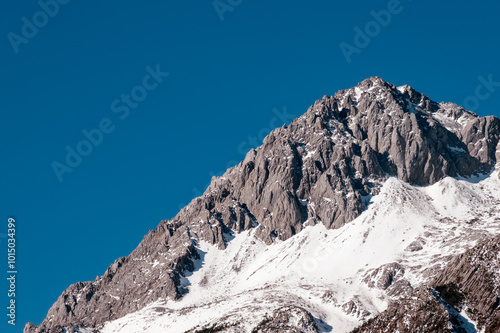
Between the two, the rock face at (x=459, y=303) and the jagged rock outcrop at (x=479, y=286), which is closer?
the rock face at (x=459, y=303)

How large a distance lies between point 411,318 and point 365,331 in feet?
57.9

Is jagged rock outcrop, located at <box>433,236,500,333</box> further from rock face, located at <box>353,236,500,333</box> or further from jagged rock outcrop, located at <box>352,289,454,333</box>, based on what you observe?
jagged rock outcrop, located at <box>352,289,454,333</box>

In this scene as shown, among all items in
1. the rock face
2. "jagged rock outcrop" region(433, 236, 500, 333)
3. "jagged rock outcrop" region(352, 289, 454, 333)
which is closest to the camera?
the rock face

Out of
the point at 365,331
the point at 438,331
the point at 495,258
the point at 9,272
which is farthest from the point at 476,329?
the point at 9,272

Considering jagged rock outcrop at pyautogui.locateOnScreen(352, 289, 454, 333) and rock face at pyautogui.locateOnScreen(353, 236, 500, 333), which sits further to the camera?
jagged rock outcrop at pyautogui.locateOnScreen(352, 289, 454, 333)

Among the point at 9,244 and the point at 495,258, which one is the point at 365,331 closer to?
the point at 495,258

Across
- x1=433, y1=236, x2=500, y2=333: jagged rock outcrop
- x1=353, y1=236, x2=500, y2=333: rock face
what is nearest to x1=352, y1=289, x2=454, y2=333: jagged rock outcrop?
x1=353, y1=236, x2=500, y2=333: rock face

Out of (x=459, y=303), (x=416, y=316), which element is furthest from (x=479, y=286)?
(x=416, y=316)

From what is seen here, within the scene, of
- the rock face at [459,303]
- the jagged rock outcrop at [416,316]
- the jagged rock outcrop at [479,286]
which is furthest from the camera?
the jagged rock outcrop at [416,316]

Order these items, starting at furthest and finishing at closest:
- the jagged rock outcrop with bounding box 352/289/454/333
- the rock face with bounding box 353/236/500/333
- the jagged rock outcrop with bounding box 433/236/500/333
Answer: the jagged rock outcrop with bounding box 352/289/454/333
the jagged rock outcrop with bounding box 433/236/500/333
the rock face with bounding box 353/236/500/333

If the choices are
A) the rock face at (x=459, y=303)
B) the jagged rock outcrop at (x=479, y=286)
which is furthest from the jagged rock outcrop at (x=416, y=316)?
the jagged rock outcrop at (x=479, y=286)

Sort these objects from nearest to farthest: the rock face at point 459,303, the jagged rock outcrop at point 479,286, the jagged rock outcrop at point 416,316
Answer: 1. the rock face at point 459,303
2. the jagged rock outcrop at point 479,286
3. the jagged rock outcrop at point 416,316

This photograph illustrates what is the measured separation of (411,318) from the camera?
161000 mm

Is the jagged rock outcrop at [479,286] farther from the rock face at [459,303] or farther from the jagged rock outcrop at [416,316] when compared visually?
the jagged rock outcrop at [416,316]
